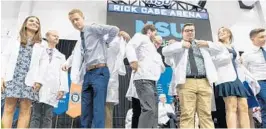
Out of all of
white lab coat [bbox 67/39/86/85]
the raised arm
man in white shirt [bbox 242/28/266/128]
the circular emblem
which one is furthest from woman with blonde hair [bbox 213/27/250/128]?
the circular emblem

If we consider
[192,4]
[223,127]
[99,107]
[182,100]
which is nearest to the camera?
[99,107]

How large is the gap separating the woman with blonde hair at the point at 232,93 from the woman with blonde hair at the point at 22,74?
1.58 meters

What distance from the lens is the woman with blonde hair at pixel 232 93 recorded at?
2.67 meters

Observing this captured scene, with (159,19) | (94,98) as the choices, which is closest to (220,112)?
(94,98)

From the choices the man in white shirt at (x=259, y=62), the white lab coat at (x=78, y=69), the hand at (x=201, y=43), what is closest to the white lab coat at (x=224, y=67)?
the hand at (x=201, y=43)

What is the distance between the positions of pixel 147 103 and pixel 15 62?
1.11 m

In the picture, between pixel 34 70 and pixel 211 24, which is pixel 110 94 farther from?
Answer: pixel 211 24

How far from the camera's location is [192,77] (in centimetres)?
260

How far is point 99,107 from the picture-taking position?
224 cm

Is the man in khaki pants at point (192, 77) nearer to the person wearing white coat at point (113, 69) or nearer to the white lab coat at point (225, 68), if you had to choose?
the white lab coat at point (225, 68)

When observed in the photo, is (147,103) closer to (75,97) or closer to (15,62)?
(15,62)

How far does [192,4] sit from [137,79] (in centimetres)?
453

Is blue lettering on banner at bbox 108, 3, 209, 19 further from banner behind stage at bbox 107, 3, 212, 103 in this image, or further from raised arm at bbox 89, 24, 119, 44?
raised arm at bbox 89, 24, 119, 44

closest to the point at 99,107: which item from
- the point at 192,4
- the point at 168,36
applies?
the point at 168,36
